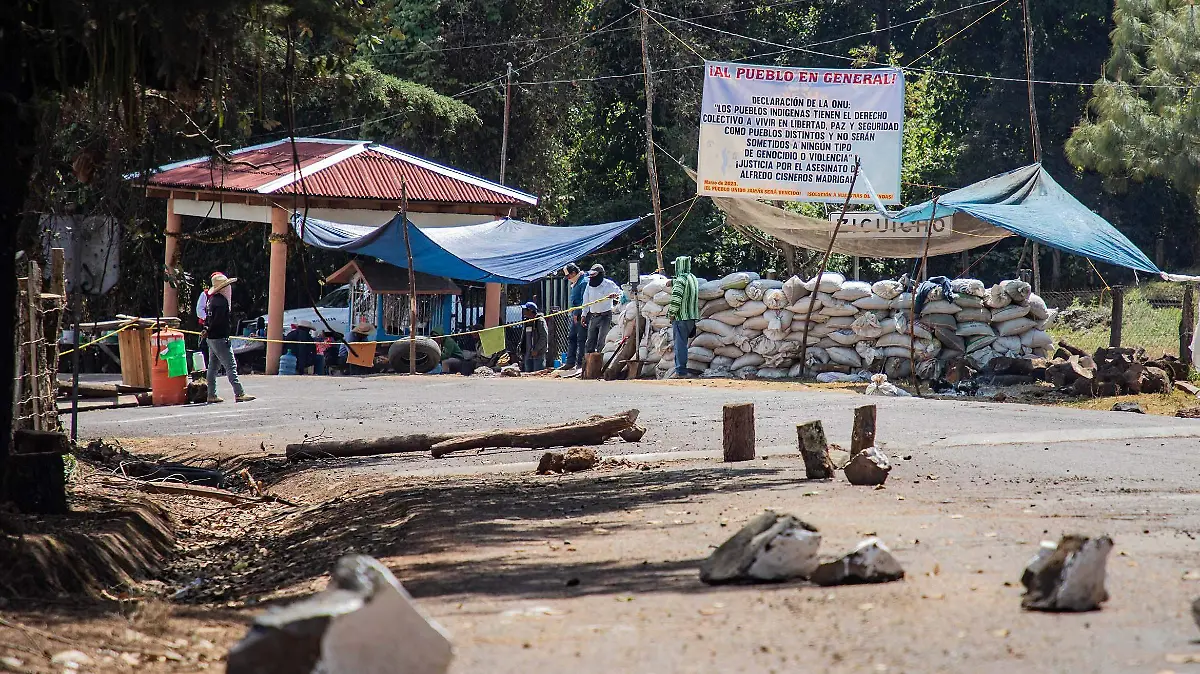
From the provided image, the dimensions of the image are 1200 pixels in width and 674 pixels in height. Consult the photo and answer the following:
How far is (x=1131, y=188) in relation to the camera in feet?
124

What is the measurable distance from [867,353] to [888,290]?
3.13ft

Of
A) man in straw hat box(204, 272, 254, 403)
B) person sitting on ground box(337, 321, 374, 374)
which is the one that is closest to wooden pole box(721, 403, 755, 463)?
man in straw hat box(204, 272, 254, 403)

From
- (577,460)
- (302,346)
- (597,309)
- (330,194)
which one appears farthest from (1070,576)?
(330,194)

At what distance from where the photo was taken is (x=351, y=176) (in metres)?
25.1

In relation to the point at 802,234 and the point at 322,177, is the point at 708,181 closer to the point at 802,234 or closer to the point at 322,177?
the point at 802,234

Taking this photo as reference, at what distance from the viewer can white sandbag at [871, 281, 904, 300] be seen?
19016 mm

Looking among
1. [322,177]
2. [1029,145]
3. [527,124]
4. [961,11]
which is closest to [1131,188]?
[1029,145]

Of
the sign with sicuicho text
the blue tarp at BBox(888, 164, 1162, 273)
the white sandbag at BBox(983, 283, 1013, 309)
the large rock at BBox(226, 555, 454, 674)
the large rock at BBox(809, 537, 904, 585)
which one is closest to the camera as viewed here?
the large rock at BBox(226, 555, 454, 674)

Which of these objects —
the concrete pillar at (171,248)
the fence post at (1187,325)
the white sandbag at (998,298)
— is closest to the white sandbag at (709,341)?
the white sandbag at (998,298)

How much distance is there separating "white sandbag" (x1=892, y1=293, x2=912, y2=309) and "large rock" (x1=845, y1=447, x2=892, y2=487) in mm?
10875

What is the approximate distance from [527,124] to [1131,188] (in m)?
17.3

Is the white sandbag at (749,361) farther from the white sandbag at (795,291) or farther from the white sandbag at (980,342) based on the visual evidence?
the white sandbag at (980,342)

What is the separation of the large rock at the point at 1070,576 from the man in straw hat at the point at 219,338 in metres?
12.8

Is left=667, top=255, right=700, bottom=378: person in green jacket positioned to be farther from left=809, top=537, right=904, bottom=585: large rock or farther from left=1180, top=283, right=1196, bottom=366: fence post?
left=809, top=537, right=904, bottom=585: large rock
